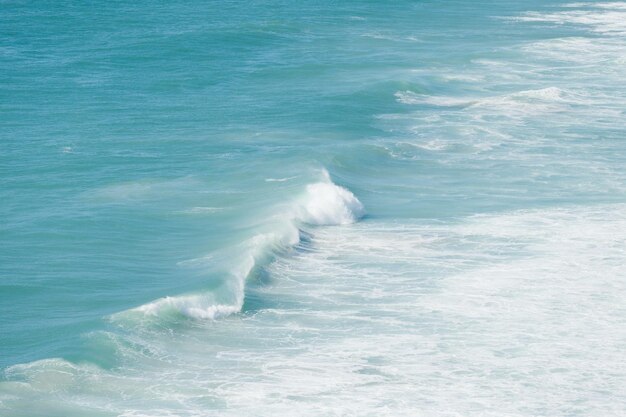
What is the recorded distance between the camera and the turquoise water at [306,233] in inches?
675

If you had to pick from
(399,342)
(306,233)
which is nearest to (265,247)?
(306,233)

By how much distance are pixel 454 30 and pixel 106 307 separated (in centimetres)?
3535

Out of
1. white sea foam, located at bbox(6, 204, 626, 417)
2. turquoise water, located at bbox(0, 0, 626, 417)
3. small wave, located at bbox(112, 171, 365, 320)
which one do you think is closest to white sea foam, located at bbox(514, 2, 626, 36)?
turquoise water, located at bbox(0, 0, 626, 417)

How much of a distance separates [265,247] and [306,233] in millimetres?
1602

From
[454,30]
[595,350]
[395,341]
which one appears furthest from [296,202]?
[454,30]

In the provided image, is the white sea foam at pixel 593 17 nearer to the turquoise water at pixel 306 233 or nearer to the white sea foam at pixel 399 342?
the turquoise water at pixel 306 233

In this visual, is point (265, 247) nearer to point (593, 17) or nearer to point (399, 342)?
point (399, 342)

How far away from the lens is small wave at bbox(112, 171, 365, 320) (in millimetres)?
19391

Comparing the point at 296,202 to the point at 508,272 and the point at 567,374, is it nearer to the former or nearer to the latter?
the point at 508,272

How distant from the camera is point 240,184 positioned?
2673 cm

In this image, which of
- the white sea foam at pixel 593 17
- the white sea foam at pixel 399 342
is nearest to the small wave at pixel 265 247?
the white sea foam at pixel 399 342

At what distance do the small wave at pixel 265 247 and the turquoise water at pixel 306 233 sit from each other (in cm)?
6

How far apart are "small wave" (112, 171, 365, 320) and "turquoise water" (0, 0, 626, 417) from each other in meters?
0.06

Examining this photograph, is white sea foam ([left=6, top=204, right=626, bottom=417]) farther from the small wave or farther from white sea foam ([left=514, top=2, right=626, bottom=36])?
white sea foam ([left=514, top=2, right=626, bottom=36])
